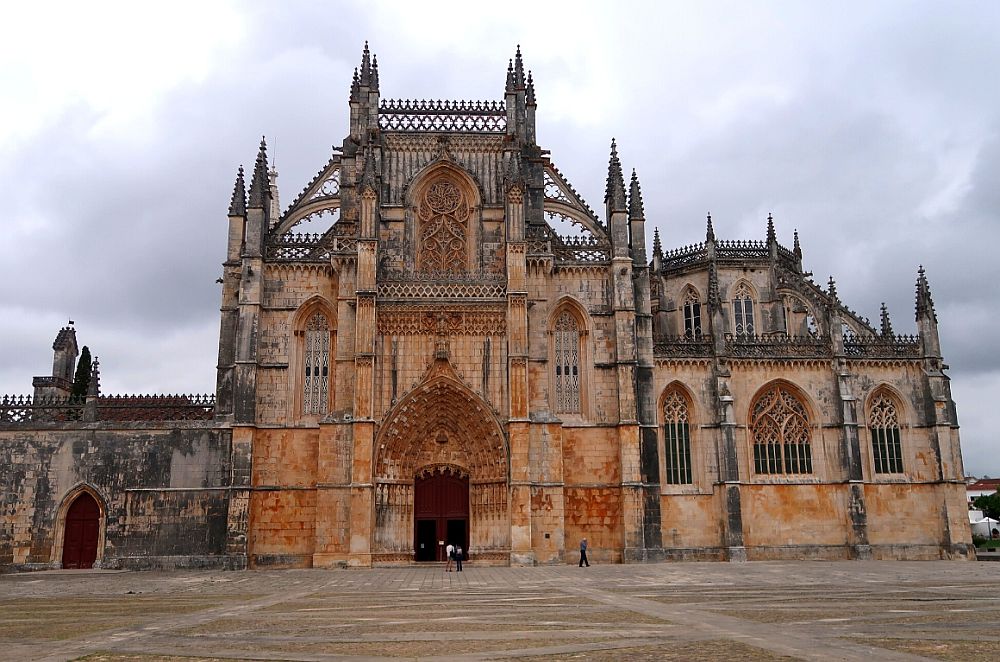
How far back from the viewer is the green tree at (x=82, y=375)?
42781 mm

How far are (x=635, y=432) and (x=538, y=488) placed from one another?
15.6ft

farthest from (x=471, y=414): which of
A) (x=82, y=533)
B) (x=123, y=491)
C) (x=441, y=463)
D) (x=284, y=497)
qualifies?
(x=82, y=533)

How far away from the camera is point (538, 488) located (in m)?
33.4

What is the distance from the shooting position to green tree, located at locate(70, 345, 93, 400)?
140 feet

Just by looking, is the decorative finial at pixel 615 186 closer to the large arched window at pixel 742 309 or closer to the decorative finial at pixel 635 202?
the decorative finial at pixel 635 202

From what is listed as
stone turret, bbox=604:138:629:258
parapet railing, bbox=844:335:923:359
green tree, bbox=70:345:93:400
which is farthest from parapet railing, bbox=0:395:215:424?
parapet railing, bbox=844:335:923:359

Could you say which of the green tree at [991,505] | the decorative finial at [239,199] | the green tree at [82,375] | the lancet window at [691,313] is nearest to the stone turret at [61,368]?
the green tree at [82,375]

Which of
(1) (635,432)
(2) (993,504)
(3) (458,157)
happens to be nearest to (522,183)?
(3) (458,157)

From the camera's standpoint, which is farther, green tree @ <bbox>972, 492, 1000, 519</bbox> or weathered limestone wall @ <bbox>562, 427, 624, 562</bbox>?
green tree @ <bbox>972, 492, 1000, 519</bbox>

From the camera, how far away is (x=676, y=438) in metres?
37.5

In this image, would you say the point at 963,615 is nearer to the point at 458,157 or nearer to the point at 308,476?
the point at 308,476

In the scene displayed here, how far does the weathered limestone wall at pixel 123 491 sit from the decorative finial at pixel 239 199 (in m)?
9.80

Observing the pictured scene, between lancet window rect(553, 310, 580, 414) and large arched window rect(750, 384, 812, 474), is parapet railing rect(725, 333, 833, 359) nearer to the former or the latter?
large arched window rect(750, 384, 812, 474)

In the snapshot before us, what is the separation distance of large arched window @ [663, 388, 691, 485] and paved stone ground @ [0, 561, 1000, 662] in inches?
423
